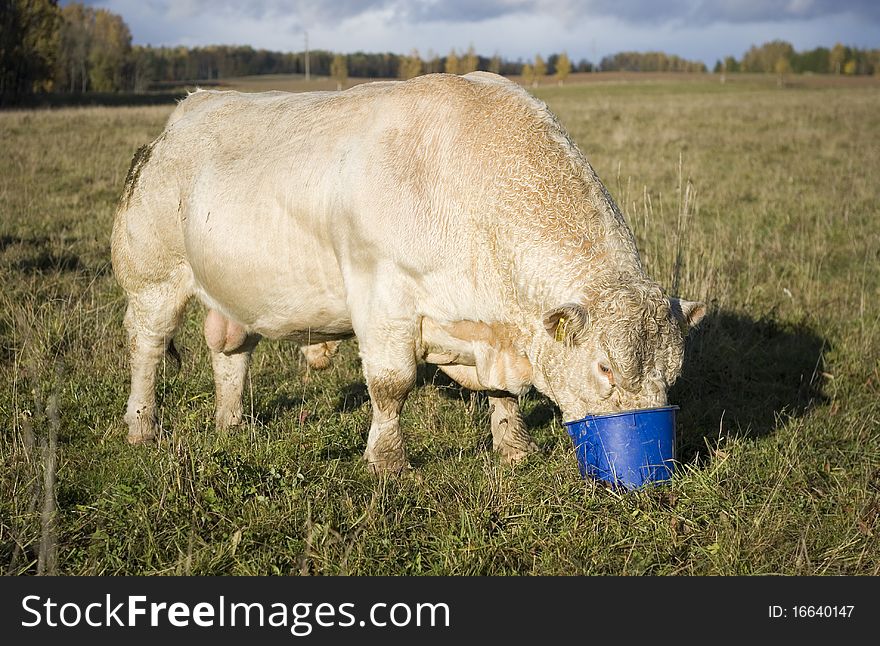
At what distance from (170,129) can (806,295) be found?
6275mm

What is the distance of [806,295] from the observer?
8.28 meters

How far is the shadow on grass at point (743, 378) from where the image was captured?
5.73 meters

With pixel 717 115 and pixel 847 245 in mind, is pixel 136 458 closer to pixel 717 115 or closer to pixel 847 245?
pixel 847 245

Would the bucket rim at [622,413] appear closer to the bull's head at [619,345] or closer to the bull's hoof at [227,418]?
the bull's head at [619,345]

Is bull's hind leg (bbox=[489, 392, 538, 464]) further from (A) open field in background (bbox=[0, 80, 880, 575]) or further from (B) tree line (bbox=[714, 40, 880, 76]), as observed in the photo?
(B) tree line (bbox=[714, 40, 880, 76])

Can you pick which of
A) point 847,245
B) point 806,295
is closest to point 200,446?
point 806,295

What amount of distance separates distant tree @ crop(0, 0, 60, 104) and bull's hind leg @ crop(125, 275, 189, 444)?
173 feet

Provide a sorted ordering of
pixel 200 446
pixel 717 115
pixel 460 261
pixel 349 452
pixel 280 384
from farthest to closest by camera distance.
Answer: pixel 717 115 → pixel 280 384 → pixel 349 452 → pixel 200 446 → pixel 460 261

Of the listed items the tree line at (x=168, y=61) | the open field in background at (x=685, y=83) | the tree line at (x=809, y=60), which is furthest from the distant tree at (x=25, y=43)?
the tree line at (x=809, y=60)

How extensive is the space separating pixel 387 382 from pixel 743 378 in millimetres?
3419

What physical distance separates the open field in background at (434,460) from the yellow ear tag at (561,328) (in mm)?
902

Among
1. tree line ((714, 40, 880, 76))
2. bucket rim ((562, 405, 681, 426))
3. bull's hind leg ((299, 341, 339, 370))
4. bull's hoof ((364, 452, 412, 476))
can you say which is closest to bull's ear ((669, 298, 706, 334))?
bucket rim ((562, 405, 681, 426))

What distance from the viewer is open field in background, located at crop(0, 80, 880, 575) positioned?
3.95 meters

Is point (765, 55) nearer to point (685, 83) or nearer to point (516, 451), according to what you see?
point (685, 83)
